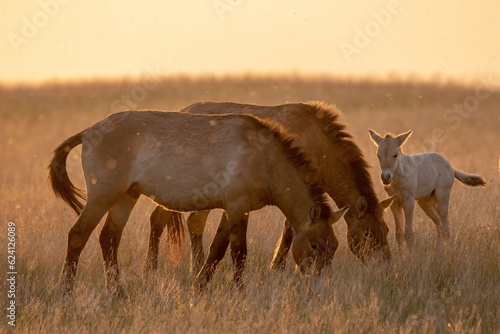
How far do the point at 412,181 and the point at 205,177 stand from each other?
10.3 ft

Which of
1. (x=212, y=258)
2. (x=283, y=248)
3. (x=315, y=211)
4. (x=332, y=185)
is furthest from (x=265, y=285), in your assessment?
(x=332, y=185)

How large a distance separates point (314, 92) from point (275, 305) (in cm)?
2835

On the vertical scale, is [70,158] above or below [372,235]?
above

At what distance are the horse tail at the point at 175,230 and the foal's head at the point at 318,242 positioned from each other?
2.01 m

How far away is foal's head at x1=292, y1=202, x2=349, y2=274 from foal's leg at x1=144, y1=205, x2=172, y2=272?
202 cm

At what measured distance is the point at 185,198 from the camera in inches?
260

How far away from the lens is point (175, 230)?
801cm

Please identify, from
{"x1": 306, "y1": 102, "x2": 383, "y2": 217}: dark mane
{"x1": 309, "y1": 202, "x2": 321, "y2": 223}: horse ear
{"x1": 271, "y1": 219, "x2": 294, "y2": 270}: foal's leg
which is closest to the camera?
{"x1": 309, "y1": 202, "x2": 321, "y2": 223}: horse ear

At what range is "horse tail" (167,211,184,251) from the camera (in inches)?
312

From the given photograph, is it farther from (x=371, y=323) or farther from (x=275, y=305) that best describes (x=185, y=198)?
(x=371, y=323)

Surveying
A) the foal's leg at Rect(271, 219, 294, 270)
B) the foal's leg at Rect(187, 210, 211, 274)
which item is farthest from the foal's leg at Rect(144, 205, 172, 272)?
the foal's leg at Rect(271, 219, 294, 270)

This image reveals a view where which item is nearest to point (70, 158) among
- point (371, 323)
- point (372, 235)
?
point (372, 235)

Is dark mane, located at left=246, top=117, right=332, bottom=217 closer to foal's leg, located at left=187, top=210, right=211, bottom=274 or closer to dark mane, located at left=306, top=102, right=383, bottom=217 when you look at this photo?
dark mane, located at left=306, top=102, right=383, bottom=217

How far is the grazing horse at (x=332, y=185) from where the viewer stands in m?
7.04
